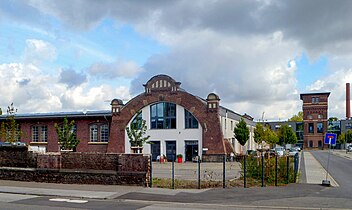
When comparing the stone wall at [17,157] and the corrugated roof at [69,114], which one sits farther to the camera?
the corrugated roof at [69,114]

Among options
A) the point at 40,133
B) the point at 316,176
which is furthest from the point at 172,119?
the point at 316,176

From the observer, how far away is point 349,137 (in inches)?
4998

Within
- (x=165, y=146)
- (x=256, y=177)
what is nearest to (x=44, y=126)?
(x=165, y=146)

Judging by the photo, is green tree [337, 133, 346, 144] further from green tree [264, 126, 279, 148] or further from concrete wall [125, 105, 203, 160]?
concrete wall [125, 105, 203, 160]

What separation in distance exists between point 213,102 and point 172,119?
574cm

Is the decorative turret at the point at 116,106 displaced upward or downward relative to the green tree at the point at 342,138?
upward

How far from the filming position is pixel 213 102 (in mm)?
52281

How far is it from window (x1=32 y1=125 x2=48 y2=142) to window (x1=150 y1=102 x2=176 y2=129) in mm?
14605

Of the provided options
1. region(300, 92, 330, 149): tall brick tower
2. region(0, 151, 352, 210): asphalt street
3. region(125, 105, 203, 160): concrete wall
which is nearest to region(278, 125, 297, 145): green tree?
region(300, 92, 330, 149): tall brick tower

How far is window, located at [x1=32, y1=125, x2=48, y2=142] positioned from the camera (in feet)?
192

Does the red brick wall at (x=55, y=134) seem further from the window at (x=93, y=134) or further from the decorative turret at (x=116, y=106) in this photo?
the decorative turret at (x=116, y=106)

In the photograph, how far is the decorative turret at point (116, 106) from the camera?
55875 millimetres

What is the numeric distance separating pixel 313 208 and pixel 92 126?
4515 centimetres

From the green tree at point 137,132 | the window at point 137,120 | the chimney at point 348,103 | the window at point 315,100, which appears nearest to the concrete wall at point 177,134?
the window at point 137,120
